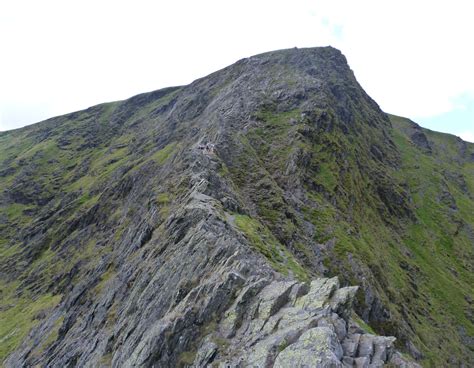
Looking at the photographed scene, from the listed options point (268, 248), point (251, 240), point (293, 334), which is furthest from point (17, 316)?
point (293, 334)

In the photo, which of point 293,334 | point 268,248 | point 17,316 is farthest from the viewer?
point 17,316

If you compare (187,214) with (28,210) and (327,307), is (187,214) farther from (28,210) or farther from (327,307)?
(28,210)

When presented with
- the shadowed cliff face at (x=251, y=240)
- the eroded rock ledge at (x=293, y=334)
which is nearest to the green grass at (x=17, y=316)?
the shadowed cliff face at (x=251, y=240)

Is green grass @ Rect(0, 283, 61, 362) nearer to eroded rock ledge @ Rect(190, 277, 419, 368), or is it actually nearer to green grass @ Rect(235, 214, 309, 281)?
green grass @ Rect(235, 214, 309, 281)

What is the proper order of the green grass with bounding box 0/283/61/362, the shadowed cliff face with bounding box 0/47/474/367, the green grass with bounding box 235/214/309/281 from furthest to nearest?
1. the green grass with bounding box 0/283/61/362
2. the green grass with bounding box 235/214/309/281
3. the shadowed cliff face with bounding box 0/47/474/367

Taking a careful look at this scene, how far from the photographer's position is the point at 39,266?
113 m

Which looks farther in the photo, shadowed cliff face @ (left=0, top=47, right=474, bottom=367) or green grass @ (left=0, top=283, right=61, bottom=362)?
green grass @ (left=0, top=283, right=61, bottom=362)

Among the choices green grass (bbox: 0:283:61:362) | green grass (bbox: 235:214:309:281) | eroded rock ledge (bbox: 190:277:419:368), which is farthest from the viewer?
green grass (bbox: 0:283:61:362)

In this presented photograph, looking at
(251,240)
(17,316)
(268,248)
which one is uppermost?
(251,240)

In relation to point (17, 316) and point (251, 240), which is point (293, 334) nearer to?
point (251, 240)

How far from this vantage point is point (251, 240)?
45.9m

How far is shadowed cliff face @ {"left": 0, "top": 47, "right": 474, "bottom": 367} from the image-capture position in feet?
102

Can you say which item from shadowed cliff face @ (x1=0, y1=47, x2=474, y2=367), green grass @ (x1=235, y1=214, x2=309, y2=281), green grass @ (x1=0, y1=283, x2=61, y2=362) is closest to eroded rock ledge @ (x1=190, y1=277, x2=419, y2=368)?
shadowed cliff face @ (x1=0, y1=47, x2=474, y2=367)

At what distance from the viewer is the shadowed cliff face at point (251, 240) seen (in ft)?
102
